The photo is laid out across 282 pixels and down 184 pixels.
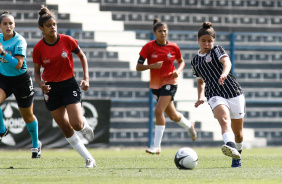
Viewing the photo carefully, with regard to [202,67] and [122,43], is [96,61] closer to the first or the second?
[122,43]

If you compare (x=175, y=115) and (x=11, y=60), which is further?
(x=175, y=115)

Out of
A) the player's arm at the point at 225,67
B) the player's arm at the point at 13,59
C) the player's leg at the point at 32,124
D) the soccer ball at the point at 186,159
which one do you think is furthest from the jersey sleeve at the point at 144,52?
the soccer ball at the point at 186,159

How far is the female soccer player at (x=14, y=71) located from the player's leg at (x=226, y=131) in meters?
2.63

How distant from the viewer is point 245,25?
53.0 ft

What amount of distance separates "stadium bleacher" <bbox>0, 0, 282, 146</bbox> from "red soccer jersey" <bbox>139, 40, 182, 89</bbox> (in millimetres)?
3536

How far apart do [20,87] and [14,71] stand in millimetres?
256

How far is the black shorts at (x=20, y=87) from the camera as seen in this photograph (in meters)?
8.63

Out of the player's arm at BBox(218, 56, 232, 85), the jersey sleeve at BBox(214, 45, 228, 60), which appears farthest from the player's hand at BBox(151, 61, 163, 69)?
the player's arm at BBox(218, 56, 232, 85)

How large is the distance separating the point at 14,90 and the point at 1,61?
54cm

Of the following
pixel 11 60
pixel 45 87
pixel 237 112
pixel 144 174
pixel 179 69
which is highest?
pixel 11 60

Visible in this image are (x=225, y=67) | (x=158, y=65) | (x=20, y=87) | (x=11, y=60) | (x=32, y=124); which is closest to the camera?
(x=225, y=67)

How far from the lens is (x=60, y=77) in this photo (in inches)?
290

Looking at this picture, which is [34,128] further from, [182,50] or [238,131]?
[182,50]

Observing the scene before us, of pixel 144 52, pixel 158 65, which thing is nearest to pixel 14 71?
pixel 158 65
